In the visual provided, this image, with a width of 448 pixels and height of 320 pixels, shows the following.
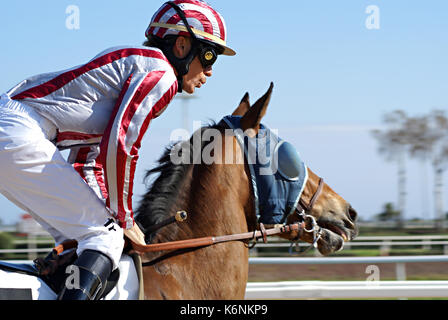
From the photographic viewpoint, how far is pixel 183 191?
2.99 metres

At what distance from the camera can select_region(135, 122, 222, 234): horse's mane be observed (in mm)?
2941

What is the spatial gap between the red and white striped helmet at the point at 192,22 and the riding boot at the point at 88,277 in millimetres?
1159

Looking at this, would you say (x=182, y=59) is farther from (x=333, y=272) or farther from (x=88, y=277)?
(x=333, y=272)

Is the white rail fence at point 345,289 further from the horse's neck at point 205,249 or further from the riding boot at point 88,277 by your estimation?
the riding boot at point 88,277

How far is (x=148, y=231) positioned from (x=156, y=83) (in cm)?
78

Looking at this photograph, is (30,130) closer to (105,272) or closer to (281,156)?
(105,272)

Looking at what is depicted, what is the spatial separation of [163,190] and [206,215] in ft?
0.85

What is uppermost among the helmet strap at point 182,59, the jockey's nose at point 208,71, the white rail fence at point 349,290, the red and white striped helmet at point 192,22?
the red and white striped helmet at point 192,22

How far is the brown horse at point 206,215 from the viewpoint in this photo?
9.20ft

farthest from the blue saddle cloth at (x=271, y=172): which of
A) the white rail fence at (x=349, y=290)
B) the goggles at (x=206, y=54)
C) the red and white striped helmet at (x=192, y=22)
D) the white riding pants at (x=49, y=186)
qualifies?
the white rail fence at (x=349, y=290)

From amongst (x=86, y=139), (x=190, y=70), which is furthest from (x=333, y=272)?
(x=86, y=139)
